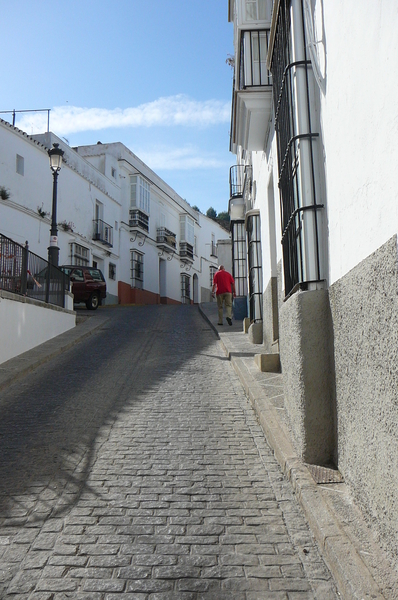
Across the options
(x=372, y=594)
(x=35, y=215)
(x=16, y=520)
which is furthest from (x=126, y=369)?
(x=35, y=215)

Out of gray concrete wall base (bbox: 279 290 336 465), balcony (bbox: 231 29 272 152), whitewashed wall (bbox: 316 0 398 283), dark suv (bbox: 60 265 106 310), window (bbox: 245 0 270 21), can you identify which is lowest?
gray concrete wall base (bbox: 279 290 336 465)

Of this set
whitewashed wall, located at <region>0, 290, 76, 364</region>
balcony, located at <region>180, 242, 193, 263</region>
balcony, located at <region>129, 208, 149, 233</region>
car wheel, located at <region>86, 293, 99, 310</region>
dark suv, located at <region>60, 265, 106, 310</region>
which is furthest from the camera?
balcony, located at <region>180, 242, 193, 263</region>

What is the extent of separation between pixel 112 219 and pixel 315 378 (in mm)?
25376

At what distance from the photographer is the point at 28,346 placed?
36.6 ft

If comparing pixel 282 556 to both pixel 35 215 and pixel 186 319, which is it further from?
pixel 35 215

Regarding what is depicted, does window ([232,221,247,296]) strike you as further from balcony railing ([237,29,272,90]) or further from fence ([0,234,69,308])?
balcony railing ([237,29,272,90])

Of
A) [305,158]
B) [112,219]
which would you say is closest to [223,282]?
[305,158]

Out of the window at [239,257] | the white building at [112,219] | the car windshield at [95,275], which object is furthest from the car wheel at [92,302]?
the window at [239,257]

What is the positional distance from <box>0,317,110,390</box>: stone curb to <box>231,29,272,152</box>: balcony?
5259 millimetres

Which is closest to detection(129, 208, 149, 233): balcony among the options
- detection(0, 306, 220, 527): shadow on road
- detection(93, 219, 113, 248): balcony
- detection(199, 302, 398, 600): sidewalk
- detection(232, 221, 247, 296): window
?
detection(93, 219, 113, 248): balcony

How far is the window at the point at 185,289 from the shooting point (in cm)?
3784

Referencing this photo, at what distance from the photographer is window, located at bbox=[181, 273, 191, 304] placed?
124 ft

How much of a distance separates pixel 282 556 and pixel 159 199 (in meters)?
32.0

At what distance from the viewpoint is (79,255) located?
2480cm
